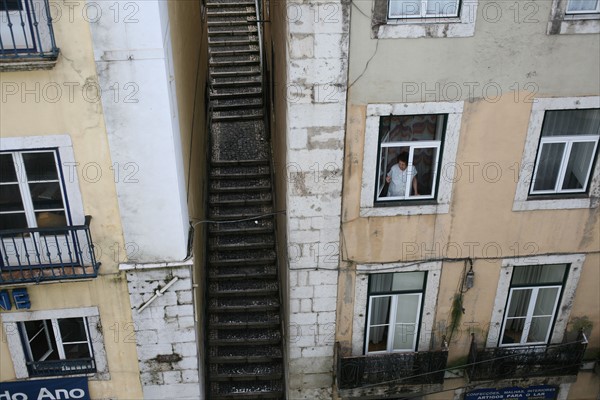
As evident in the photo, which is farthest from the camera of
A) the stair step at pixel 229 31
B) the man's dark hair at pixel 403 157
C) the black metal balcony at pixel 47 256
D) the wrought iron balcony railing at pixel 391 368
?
the stair step at pixel 229 31

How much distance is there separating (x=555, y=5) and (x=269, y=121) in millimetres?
10018

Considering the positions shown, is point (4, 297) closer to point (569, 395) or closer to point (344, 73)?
point (344, 73)

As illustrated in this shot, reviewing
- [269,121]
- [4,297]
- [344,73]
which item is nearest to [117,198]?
[4,297]

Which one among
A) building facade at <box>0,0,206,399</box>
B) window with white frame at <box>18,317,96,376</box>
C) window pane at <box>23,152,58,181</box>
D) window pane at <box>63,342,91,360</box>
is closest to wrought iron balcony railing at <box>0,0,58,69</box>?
building facade at <box>0,0,206,399</box>

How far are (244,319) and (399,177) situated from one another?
575 cm

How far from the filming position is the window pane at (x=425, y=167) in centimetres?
966

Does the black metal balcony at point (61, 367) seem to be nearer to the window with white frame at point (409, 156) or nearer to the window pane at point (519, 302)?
the window with white frame at point (409, 156)

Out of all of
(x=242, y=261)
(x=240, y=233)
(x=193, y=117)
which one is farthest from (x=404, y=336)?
(x=193, y=117)

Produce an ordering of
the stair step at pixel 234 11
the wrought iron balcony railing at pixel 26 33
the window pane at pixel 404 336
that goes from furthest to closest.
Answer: the stair step at pixel 234 11, the window pane at pixel 404 336, the wrought iron balcony railing at pixel 26 33

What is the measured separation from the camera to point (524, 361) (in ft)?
36.7

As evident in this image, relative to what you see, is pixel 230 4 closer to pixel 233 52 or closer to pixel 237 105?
pixel 233 52

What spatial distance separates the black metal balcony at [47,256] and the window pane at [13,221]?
16 centimetres

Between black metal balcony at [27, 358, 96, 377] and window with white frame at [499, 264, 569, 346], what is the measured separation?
24.5 ft

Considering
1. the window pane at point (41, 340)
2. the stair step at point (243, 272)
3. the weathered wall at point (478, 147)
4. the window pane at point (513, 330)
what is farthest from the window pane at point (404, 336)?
the window pane at point (41, 340)
